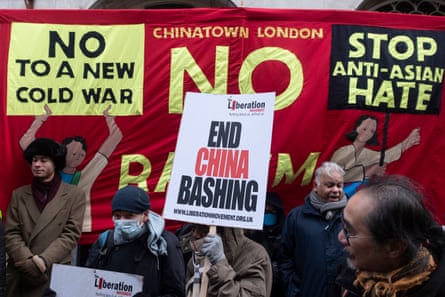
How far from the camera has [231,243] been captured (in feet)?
13.1

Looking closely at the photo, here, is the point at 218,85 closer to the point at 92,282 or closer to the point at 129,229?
the point at 129,229

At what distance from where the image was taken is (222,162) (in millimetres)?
3953

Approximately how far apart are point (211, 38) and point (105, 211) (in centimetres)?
175

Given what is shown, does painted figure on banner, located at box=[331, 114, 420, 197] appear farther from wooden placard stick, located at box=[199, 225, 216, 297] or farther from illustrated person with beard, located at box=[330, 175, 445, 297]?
illustrated person with beard, located at box=[330, 175, 445, 297]

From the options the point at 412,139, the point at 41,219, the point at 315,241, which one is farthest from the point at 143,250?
the point at 412,139

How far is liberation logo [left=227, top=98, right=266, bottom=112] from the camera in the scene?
404 cm

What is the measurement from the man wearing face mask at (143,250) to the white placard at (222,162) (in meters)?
0.15

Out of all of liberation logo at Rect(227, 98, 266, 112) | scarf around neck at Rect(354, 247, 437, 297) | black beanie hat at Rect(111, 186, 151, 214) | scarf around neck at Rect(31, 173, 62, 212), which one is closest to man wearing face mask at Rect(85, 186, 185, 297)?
black beanie hat at Rect(111, 186, 151, 214)

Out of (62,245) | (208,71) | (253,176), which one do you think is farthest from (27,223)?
(253,176)

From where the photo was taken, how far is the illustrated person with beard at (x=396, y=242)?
2066mm

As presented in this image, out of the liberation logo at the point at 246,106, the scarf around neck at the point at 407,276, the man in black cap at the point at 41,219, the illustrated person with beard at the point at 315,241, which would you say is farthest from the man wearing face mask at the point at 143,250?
the scarf around neck at the point at 407,276

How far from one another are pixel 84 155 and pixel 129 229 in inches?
83.1

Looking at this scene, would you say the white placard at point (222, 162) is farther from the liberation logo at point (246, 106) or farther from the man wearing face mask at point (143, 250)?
the man wearing face mask at point (143, 250)

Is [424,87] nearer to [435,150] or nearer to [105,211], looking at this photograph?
[435,150]
